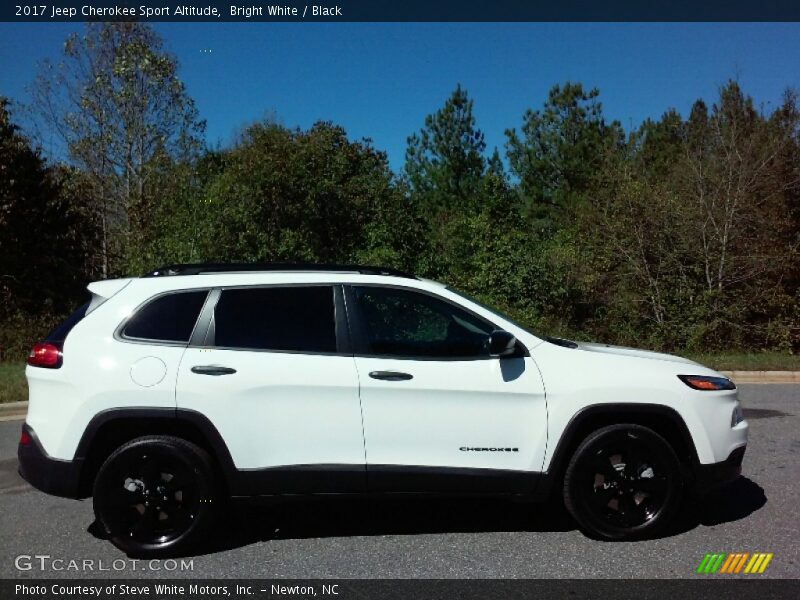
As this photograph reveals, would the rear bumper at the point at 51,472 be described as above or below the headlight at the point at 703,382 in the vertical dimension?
below

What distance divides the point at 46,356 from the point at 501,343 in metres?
2.72

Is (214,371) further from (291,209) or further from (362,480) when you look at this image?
(291,209)

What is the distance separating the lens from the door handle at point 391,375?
4.10 metres

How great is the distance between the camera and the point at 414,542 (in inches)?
172

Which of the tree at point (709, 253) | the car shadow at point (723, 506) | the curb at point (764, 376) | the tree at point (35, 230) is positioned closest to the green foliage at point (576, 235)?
the tree at point (709, 253)

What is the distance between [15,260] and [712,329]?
859 inches

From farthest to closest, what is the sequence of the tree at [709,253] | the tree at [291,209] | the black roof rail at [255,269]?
the tree at [709,253]
the tree at [291,209]
the black roof rail at [255,269]

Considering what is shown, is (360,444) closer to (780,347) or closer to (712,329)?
(712,329)

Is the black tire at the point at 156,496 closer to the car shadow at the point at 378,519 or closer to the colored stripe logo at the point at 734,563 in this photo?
the car shadow at the point at 378,519

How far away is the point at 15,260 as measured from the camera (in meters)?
23.9

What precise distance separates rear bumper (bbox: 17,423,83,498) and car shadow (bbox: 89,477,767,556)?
612 millimetres

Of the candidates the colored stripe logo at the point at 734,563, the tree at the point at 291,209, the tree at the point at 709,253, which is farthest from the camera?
the tree at the point at 709,253

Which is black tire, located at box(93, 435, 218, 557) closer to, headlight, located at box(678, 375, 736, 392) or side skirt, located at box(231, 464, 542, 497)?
side skirt, located at box(231, 464, 542, 497)

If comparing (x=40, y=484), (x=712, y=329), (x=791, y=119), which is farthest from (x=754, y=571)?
(x=791, y=119)
